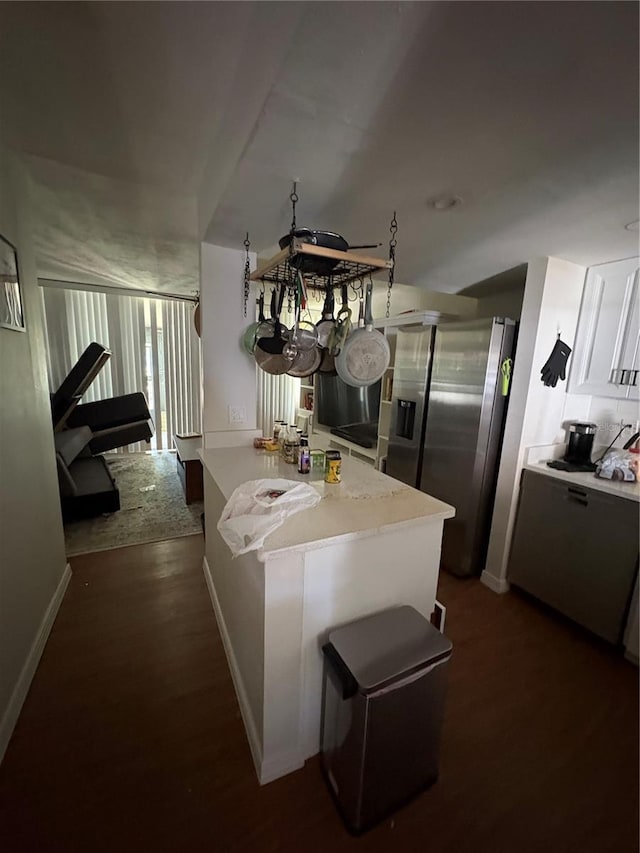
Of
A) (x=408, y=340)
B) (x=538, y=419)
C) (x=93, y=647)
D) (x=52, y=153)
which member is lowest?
(x=93, y=647)

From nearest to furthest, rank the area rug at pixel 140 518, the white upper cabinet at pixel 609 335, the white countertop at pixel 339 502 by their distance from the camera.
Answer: the white countertop at pixel 339 502
the white upper cabinet at pixel 609 335
the area rug at pixel 140 518

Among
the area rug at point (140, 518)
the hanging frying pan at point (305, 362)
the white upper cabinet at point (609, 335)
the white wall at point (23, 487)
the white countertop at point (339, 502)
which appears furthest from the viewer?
the area rug at point (140, 518)

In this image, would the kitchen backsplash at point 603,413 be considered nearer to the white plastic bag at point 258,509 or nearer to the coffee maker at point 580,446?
the coffee maker at point 580,446

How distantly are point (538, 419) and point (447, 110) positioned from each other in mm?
1743

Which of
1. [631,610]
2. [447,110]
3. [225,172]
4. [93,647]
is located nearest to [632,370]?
[631,610]

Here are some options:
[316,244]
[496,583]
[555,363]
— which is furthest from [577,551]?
[316,244]

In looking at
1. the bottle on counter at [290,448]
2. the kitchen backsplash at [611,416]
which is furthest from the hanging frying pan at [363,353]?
the kitchen backsplash at [611,416]

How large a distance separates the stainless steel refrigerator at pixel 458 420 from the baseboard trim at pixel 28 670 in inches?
92.6

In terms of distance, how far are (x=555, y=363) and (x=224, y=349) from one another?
1.96 metres

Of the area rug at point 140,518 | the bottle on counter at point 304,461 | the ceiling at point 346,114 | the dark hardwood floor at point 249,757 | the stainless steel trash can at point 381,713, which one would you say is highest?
the ceiling at point 346,114

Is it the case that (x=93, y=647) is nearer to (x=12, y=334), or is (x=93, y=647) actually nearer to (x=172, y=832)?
(x=172, y=832)

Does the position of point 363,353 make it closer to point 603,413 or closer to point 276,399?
point 603,413

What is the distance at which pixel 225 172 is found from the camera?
49.4 inches

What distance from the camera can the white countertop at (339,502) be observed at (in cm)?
109
